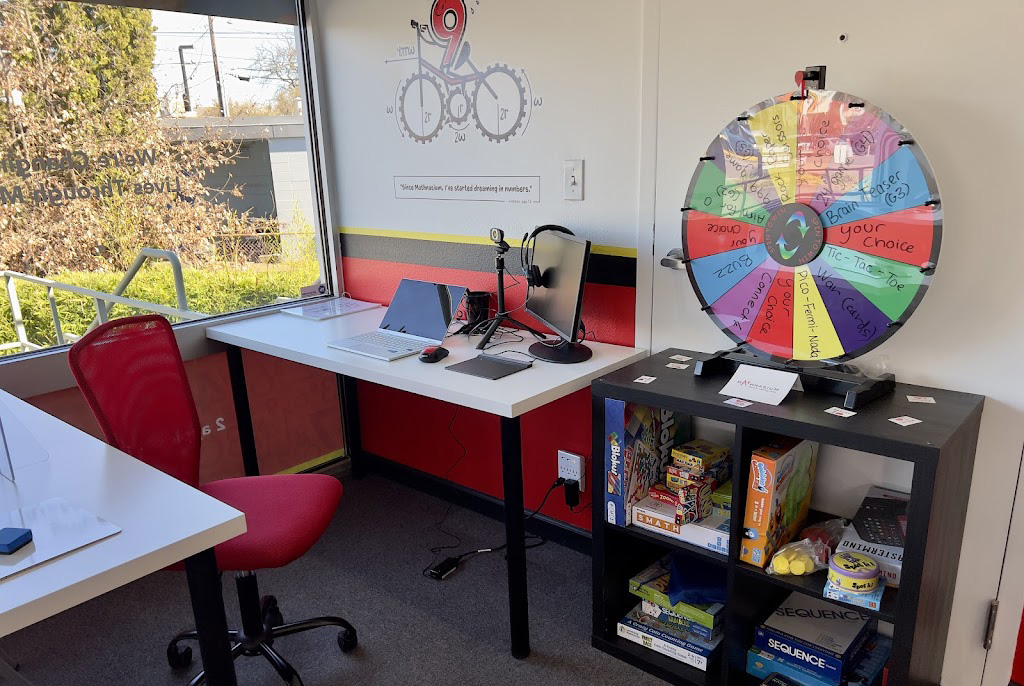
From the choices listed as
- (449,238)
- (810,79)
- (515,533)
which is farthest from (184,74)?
(810,79)

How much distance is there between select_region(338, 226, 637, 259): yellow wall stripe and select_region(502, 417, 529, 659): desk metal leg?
0.70 m

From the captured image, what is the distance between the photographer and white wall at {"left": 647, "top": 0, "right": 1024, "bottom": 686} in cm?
158

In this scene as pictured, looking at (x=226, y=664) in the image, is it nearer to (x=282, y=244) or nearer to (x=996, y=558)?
(x=996, y=558)

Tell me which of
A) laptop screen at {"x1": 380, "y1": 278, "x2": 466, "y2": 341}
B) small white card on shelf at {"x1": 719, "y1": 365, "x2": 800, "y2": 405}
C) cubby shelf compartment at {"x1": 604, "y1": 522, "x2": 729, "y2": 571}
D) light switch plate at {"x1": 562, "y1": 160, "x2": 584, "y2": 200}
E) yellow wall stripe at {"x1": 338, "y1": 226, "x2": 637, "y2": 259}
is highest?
light switch plate at {"x1": 562, "y1": 160, "x2": 584, "y2": 200}

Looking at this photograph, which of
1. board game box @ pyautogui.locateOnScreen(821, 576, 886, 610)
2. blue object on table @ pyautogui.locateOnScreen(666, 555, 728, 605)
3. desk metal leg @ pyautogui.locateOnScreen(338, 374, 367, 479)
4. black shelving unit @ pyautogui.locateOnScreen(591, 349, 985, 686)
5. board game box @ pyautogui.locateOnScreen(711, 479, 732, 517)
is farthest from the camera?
desk metal leg @ pyautogui.locateOnScreen(338, 374, 367, 479)

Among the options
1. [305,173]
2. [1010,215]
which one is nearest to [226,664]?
[1010,215]

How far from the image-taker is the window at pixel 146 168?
2457mm

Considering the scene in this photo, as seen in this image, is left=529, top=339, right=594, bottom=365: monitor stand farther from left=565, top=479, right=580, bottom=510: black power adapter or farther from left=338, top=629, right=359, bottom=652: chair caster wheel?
left=338, top=629, right=359, bottom=652: chair caster wheel

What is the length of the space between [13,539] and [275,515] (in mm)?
687

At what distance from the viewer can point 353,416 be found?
3307 millimetres

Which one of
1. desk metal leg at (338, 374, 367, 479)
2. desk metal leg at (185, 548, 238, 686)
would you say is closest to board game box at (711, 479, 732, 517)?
desk metal leg at (185, 548, 238, 686)

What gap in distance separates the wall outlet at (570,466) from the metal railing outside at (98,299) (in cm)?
158

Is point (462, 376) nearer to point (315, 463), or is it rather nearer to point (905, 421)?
point (905, 421)

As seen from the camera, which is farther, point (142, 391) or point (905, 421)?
point (142, 391)
